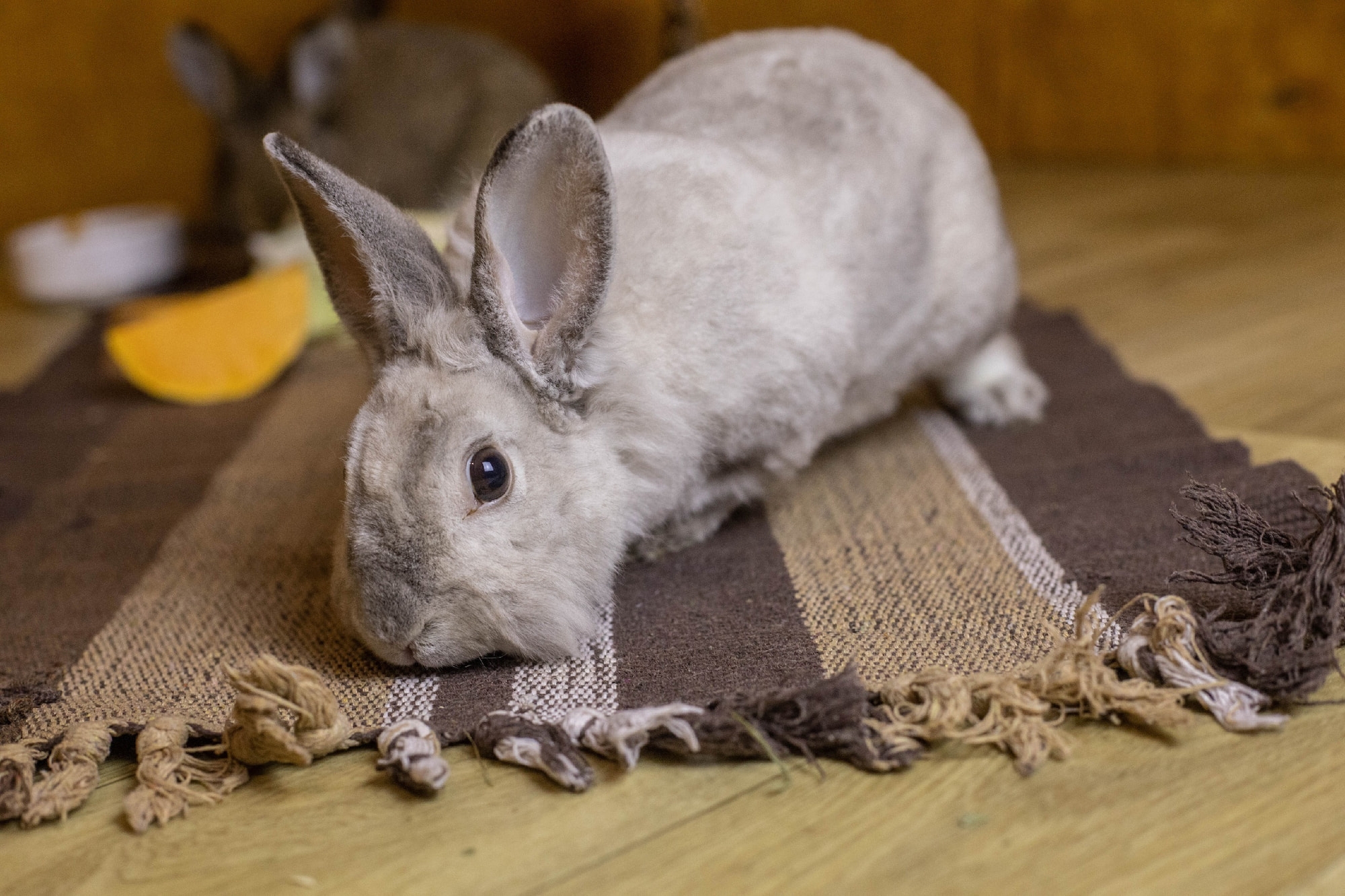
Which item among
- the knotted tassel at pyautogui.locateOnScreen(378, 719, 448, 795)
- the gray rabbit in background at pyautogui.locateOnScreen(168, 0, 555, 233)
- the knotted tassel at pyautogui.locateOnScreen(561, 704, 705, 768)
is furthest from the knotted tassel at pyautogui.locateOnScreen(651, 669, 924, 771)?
the gray rabbit in background at pyautogui.locateOnScreen(168, 0, 555, 233)

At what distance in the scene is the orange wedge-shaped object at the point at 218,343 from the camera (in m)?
2.48

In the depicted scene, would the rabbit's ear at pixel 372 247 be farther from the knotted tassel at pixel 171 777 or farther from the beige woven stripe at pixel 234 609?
the knotted tassel at pixel 171 777

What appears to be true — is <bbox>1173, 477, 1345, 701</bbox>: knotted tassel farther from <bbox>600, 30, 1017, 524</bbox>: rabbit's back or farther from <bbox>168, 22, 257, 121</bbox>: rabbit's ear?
<bbox>168, 22, 257, 121</bbox>: rabbit's ear

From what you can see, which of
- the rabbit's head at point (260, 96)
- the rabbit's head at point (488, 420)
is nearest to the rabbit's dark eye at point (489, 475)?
the rabbit's head at point (488, 420)

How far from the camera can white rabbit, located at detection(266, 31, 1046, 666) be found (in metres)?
1.23

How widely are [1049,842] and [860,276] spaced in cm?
85

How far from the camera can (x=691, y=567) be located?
155cm

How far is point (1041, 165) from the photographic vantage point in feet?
13.3

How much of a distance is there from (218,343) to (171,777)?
157 cm

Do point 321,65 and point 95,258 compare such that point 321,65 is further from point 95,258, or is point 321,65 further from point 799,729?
point 799,729

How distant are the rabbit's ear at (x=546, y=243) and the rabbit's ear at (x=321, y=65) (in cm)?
250

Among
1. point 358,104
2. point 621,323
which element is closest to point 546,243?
point 621,323

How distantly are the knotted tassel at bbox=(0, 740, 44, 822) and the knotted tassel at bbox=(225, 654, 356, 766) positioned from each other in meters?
0.18

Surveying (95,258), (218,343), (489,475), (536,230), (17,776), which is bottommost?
(95,258)
